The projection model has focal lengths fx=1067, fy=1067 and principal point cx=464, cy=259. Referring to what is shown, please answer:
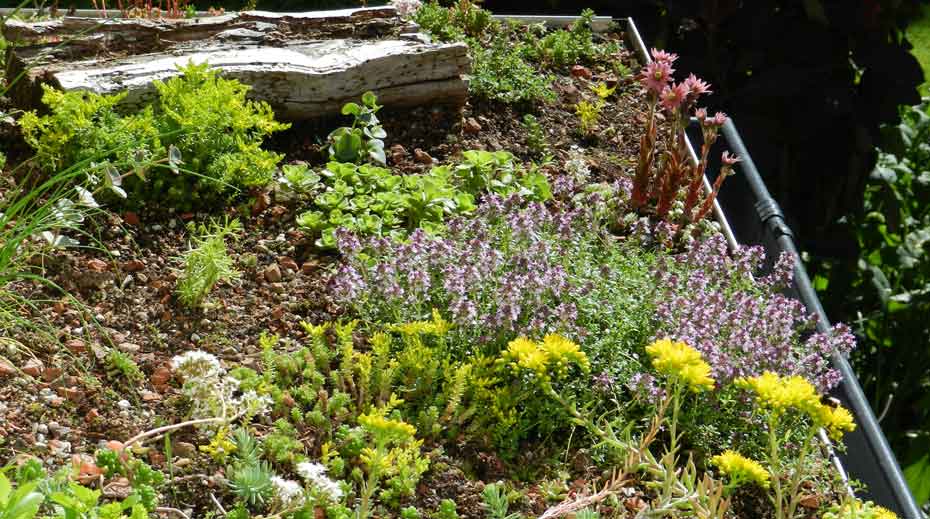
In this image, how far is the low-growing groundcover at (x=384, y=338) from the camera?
8.63ft

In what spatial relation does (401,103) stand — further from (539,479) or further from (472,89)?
(539,479)

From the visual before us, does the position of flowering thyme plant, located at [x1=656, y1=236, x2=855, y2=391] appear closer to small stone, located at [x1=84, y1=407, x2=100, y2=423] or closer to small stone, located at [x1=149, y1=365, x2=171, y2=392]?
small stone, located at [x1=149, y1=365, x2=171, y2=392]

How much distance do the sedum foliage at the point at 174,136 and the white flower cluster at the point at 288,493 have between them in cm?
131

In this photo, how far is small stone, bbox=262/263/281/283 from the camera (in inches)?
137

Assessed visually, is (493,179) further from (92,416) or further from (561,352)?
(92,416)

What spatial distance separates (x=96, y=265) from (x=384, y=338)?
1013 millimetres

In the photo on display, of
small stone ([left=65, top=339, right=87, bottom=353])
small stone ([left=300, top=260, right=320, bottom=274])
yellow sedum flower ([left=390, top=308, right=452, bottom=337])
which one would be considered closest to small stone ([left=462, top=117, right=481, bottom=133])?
small stone ([left=300, top=260, right=320, bottom=274])

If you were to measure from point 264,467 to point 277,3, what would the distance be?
14.6ft

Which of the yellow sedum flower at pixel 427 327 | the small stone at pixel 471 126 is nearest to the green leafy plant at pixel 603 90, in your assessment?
the small stone at pixel 471 126

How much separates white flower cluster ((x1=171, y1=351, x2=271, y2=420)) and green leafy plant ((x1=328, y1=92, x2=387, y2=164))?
1.36 m

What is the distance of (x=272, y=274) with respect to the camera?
3.49m

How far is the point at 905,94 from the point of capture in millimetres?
4316

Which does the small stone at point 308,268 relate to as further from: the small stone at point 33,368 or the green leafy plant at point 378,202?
the small stone at point 33,368

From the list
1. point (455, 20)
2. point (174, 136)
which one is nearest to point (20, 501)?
point (174, 136)
